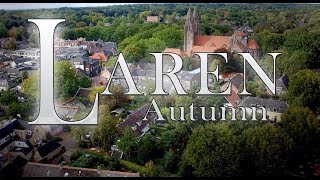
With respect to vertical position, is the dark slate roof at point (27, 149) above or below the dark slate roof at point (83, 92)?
below

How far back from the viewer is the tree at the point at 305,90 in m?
3.46

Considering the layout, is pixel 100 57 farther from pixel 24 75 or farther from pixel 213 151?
pixel 213 151

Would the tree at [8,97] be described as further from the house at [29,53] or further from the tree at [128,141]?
the tree at [128,141]

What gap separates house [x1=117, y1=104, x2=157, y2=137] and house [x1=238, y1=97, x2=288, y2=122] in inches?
27.6

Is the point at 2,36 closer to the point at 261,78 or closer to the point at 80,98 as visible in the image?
the point at 80,98

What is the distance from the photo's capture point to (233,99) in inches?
134

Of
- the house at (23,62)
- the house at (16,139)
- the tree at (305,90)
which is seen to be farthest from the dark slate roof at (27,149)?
the tree at (305,90)

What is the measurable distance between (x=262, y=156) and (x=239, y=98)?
1.60 ft

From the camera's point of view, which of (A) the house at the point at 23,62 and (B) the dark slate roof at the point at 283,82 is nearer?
(A) the house at the point at 23,62

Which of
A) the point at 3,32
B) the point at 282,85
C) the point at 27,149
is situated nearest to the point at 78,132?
the point at 27,149

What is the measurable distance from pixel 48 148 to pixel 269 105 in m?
1.72

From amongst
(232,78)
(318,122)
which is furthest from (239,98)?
(318,122)

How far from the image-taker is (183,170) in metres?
3.44

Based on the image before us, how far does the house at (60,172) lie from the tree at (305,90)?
1353 millimetres
